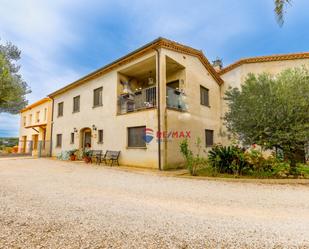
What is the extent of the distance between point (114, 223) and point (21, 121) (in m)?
35.9

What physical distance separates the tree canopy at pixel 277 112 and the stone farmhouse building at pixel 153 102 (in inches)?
89.6

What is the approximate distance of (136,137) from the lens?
12.5m

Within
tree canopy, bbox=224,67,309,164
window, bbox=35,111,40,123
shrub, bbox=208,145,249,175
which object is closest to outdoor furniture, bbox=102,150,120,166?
shrub, bbox=208,145,249,175

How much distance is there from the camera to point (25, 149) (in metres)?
30.7

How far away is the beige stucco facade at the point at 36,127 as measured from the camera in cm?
2184

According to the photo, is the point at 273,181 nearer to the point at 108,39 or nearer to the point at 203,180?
the point at 203,180

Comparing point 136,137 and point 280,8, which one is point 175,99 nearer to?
point 136,137

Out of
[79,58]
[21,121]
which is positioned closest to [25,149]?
[21,121]

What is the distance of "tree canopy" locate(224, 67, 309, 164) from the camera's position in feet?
27.3

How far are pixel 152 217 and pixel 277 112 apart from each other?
735cm

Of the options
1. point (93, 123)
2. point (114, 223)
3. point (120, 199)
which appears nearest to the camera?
point (114, 223)

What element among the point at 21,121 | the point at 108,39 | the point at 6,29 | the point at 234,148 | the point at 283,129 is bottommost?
the point at 234,148

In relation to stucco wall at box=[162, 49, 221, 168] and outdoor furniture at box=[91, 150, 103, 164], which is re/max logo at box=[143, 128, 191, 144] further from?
outdoor furniture at box=[91, 150, 103, 164]

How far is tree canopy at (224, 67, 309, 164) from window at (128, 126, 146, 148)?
17.6ft
